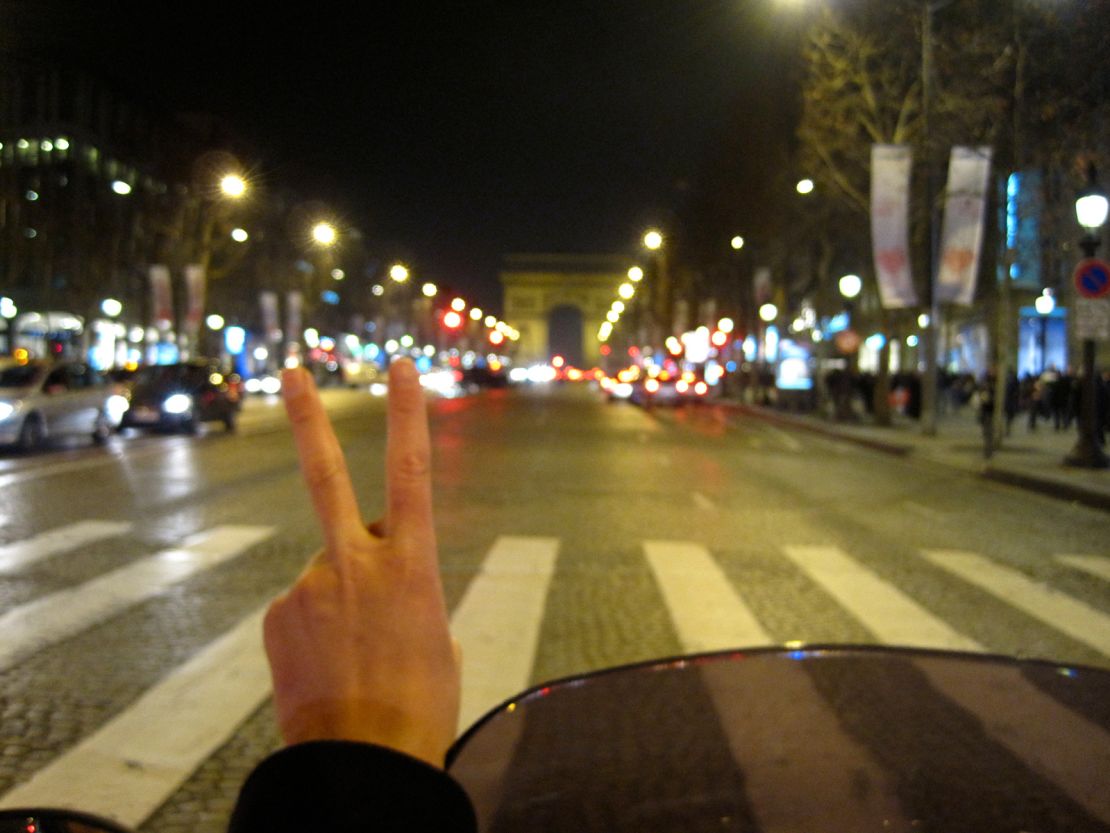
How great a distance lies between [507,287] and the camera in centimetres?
15000

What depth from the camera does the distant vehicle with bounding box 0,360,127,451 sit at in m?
23.9

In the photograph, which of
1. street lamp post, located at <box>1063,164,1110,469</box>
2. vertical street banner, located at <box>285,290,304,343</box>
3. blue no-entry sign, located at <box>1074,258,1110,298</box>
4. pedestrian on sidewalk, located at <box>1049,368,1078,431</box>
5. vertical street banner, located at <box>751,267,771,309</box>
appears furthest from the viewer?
vertical street banner, located at <box>285,290,304,343</box>

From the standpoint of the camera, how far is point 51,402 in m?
25.1

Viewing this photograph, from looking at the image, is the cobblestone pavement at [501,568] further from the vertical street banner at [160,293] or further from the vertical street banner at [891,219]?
the vertical street banner at [160,293]

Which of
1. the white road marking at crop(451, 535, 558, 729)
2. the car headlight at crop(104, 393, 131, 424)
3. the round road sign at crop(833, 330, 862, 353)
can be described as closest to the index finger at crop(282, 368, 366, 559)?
the white road marking at crop(451, 535, 558, 729)

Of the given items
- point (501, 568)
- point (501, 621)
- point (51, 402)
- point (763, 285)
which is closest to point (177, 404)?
point (51, 402)

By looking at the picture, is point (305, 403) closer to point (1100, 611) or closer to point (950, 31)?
point (1100, 611)

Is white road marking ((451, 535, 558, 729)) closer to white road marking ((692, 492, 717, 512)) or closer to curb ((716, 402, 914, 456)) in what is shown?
white road marking ((692, 492, 717, 512))

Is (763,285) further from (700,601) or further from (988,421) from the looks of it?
(700,601)

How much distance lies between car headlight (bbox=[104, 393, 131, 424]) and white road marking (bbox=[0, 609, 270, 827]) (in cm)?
2160

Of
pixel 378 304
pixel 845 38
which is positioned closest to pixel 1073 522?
pixel 845 38

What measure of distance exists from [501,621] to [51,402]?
1918 centimetres

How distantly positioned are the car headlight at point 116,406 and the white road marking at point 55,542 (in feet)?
48.4

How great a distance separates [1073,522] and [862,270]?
26824 millimetres
